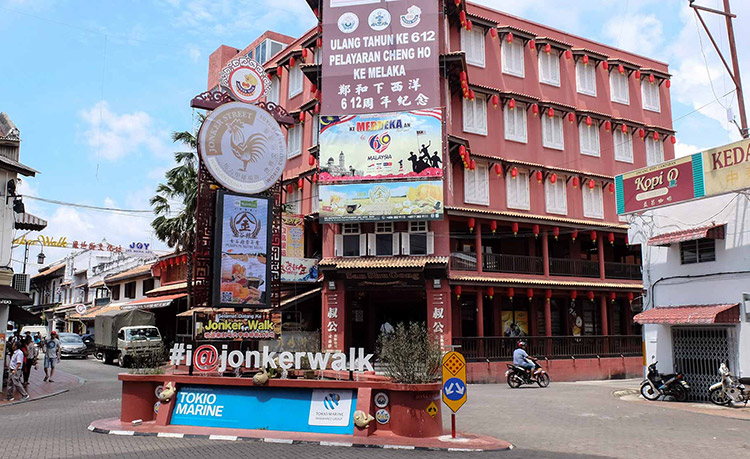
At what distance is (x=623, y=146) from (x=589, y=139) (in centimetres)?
246

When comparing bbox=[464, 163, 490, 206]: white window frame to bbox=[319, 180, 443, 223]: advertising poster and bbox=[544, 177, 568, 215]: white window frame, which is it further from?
bbox=[544, 177, 568, 215]: white window frame

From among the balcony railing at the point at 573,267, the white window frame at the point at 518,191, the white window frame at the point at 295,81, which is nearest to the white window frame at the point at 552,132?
the white window frame at the point at 518,191

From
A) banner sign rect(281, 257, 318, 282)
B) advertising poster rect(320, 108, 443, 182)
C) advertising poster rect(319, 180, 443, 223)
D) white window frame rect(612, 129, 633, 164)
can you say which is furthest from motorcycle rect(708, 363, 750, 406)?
white window frame rect(612, 129, 633, 164)

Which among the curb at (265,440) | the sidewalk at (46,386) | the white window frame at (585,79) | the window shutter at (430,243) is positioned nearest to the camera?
the curb at (265,440)

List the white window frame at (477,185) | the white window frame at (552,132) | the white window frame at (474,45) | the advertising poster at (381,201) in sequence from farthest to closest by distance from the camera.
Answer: the white window frame at (552,132)
the white window frame at (474,45)
the white window frame at (477,185)
the advertising poster at (381,201)

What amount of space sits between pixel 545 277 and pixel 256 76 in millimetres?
17877

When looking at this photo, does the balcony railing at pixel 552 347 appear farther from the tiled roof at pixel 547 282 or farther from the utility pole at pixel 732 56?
the utility pole at pixel 732 56

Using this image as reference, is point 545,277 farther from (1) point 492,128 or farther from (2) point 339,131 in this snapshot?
(2) point 339,131

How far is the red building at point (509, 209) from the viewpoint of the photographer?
2720 cm

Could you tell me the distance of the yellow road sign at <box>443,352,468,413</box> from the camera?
11.6 metres

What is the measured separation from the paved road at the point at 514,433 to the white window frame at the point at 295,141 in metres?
15.6

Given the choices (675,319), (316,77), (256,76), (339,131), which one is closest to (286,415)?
(256,76)

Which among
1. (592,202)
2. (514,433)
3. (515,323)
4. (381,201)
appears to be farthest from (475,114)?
→ (514,433)

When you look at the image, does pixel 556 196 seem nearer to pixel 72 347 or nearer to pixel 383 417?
pixel 383 417
